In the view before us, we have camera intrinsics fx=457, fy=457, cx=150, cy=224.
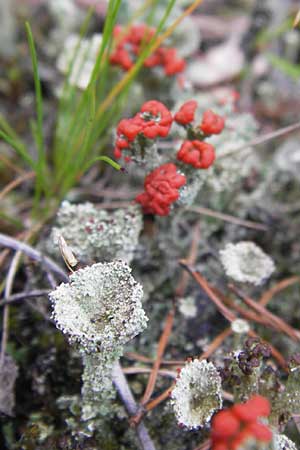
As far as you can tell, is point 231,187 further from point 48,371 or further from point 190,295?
point 48,371

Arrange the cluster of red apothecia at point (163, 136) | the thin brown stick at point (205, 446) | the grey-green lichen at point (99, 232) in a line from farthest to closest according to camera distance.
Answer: the grey-green lichen at point (99, 232) < the cluster of red apothecia at point (163, 136) < the thin brown stick at point (205, 446)

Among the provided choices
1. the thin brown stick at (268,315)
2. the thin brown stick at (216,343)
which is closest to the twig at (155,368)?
the thin brown stick at (216,343)

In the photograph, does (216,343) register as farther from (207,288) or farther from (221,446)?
(221,446)

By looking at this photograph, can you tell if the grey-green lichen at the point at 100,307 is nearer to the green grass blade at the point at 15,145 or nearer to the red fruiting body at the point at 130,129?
the red fruiting body at the point at 130,129

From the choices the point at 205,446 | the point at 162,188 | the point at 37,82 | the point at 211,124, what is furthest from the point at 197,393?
the point at 37,82

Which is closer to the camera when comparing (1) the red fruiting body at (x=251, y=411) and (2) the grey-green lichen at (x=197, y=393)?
(1) the red fruiting body at (x=251, y=411)
